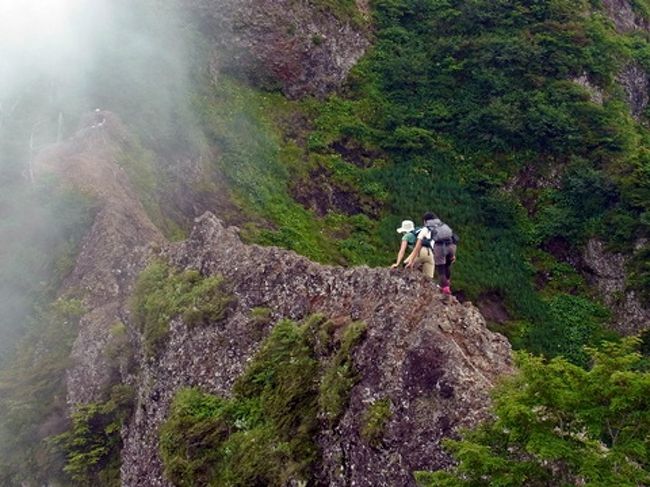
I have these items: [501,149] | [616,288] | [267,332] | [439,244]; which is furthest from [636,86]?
[267,332]

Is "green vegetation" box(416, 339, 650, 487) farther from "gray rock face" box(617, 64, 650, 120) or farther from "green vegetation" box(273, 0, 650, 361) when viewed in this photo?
"gray rock face" box(617, 64, 650, 120)

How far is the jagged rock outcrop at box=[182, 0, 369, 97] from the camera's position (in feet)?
125

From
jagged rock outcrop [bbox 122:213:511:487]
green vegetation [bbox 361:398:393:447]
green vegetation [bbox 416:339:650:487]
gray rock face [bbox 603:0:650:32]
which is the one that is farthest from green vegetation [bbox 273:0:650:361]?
green vegetation [bbox 416:339:650:487]

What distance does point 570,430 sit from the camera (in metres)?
10.6

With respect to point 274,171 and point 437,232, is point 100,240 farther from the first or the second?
point 437,232

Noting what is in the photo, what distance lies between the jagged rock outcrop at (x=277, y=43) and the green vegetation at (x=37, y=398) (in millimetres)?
16904

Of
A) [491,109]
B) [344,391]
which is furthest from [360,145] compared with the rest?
[344,391]

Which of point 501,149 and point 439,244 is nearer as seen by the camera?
point 439,244

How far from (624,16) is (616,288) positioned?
71.5 ft

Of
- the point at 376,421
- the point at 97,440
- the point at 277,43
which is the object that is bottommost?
the point at 97,440

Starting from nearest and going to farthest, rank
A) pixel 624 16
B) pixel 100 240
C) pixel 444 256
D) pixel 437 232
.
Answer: pixel 437 232
pixel 444 256
pixel 100 240
pixel 624 16

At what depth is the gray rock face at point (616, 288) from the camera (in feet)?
106

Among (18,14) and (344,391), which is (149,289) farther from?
(18,14)

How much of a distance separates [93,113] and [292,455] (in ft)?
64.6
